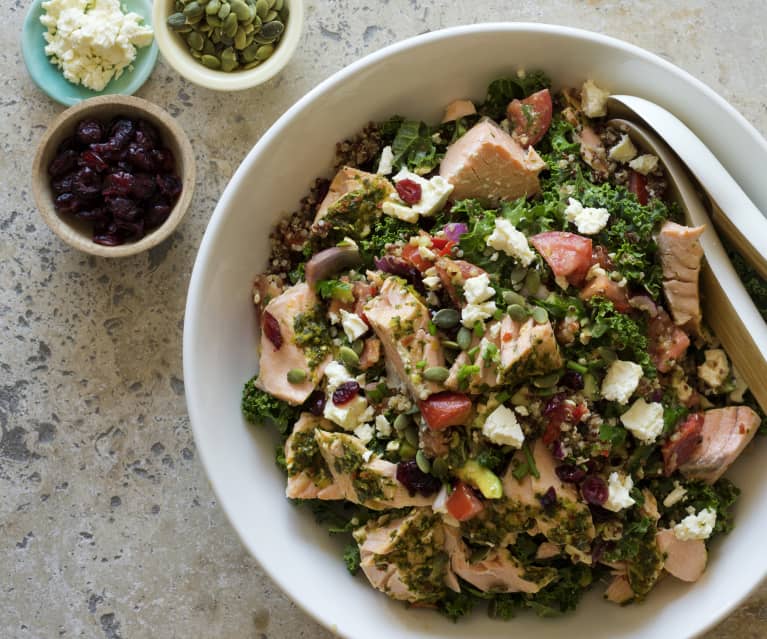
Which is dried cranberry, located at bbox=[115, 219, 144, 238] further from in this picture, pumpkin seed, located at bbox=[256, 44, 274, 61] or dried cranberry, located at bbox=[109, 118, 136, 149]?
pumpkin seed, located at bbox=[256, 44, 274, 61]

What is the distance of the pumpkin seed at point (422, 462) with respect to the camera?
264 centimetres

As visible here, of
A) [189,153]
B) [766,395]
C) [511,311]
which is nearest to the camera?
[511,311]

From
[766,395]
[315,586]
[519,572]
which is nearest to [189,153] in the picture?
[315,586]

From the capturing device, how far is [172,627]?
10.9 ft

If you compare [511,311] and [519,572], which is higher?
[511,311]

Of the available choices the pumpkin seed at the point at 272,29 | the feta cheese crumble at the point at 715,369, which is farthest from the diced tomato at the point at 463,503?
the pumpkin seed at the point at 272,29

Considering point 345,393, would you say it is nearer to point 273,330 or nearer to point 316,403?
point 316,403

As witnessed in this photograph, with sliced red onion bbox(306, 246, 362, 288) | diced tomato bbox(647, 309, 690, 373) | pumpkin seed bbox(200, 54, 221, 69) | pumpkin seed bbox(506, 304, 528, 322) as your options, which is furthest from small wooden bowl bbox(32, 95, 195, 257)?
diced tomato bbox(647, 309, 690, 373)

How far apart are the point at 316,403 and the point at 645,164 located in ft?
4.49

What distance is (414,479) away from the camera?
265cm

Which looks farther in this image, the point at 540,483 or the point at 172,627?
the point at 172,627

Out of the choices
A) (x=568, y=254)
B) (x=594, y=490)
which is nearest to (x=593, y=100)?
(x=568, y=254)

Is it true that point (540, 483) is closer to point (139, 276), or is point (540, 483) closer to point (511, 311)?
point (511, 311)

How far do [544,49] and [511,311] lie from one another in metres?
0.99
